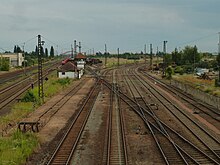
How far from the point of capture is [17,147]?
1825 centimetres

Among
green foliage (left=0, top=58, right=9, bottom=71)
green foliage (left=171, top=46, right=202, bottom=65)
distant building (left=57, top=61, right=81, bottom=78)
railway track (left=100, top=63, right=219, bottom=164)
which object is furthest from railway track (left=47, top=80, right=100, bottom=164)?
green foliage (left=171, top=46, right=202, bottom=65)

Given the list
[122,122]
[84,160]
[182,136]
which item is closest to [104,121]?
[122,122]

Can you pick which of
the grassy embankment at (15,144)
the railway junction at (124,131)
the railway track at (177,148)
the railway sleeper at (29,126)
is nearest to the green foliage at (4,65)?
the railway junction at (124,131)

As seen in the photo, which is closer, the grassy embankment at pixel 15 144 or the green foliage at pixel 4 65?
the grassy embankment at pixel 15 144

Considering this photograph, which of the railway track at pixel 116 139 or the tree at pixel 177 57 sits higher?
the tree at pixel 177 57

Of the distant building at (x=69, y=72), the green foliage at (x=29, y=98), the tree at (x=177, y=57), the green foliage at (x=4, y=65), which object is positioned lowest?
the green foliage at (x=29, y=98)

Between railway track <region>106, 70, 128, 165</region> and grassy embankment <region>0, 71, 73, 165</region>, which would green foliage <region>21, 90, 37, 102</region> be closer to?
grassy embankment <region>0, 71, 73, 165</region>

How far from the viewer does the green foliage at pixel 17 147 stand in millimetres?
16359

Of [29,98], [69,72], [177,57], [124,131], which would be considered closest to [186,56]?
[177,57]

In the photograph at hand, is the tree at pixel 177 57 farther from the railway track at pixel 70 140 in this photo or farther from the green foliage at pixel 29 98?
the railway track at pixel 70 140

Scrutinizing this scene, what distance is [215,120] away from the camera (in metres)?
27.5

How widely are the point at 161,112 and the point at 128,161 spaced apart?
1520 centimetres

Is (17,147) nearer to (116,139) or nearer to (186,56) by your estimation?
(116,139)

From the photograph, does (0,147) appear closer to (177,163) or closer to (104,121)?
(177,163)
